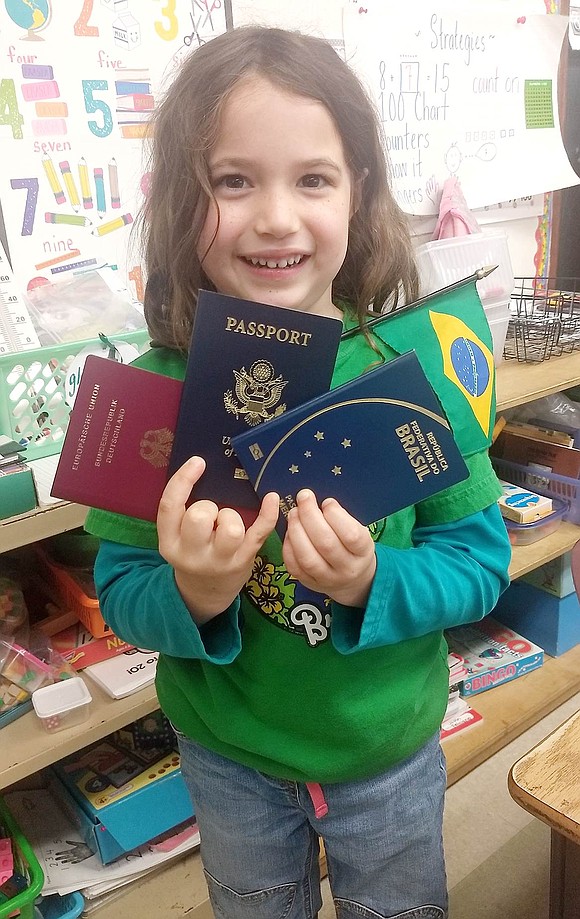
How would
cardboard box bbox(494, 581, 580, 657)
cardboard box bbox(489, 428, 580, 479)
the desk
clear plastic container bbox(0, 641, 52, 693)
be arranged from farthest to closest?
cardboard box bbox(494, 581, 580, 657) → cardboard box bbox(489, 428, 580, 479) → clear plastic container bbox(0, 641, 52, 693) → the desk

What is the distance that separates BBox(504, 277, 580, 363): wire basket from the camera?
1489 mm

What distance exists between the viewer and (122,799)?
3.52 feet

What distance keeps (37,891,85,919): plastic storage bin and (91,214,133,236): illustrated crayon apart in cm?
100

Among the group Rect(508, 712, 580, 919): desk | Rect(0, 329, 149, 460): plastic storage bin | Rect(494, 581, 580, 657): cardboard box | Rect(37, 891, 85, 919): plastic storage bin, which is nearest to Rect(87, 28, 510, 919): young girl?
Rect(508, 712, 580, 919): desk

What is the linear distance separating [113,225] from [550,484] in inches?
41.6

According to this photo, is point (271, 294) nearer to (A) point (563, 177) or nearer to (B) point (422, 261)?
(B) point (422, 261)

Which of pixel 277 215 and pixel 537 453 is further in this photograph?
pixel 537 453

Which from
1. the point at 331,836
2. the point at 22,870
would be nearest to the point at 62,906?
the point at 22,870

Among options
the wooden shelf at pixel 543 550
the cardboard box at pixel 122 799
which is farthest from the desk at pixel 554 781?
the wooden shelf at pixel 543 550

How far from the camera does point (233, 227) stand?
57 cm

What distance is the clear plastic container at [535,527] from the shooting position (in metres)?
1.49

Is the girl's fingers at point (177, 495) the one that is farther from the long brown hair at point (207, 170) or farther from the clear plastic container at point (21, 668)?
the clear plastic container at point (21, 668)

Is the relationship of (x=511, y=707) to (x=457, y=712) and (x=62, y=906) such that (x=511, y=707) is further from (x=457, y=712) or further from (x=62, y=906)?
(x=62, y=906)

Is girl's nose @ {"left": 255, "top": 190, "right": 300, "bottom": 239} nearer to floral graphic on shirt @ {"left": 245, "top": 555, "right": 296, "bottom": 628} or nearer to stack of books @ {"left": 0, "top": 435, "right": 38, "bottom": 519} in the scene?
floral graphic on shirt @ {"left": 245, "top": 555, "right": 296, "bottom": 628}
